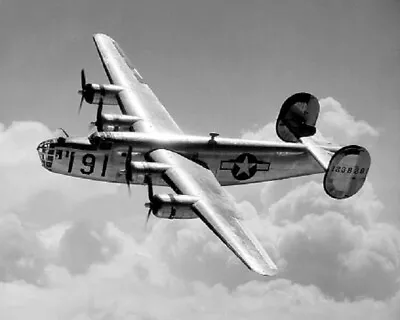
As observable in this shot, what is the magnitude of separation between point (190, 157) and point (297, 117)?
8.95 metres

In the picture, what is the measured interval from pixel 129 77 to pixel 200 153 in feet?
35.9

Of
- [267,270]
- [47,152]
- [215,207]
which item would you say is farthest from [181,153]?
[267,270]

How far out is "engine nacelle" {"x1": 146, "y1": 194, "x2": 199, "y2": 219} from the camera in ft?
92.9

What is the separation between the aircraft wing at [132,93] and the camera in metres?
39.7

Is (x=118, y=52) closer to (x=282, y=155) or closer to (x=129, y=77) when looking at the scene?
(x=129, y=77)

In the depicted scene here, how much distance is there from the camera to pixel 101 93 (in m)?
41.0

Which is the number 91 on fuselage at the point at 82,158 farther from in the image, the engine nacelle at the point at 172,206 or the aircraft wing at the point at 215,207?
the engine nacelle at the point at 172,206

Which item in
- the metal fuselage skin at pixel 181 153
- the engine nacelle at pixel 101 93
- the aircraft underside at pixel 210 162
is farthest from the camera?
the engine nacelle at pixel 101 93

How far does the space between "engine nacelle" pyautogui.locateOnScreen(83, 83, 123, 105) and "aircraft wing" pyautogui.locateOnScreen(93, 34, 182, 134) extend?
0.46 meters

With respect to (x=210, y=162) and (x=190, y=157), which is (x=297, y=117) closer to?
(x=210, y=162)

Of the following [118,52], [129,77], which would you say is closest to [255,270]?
[129,77]

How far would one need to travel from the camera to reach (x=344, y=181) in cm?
3569

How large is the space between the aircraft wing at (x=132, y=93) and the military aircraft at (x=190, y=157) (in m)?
0.09

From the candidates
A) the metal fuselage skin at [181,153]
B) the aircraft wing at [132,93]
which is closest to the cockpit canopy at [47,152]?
the metal fuselage skin at [181,153]
